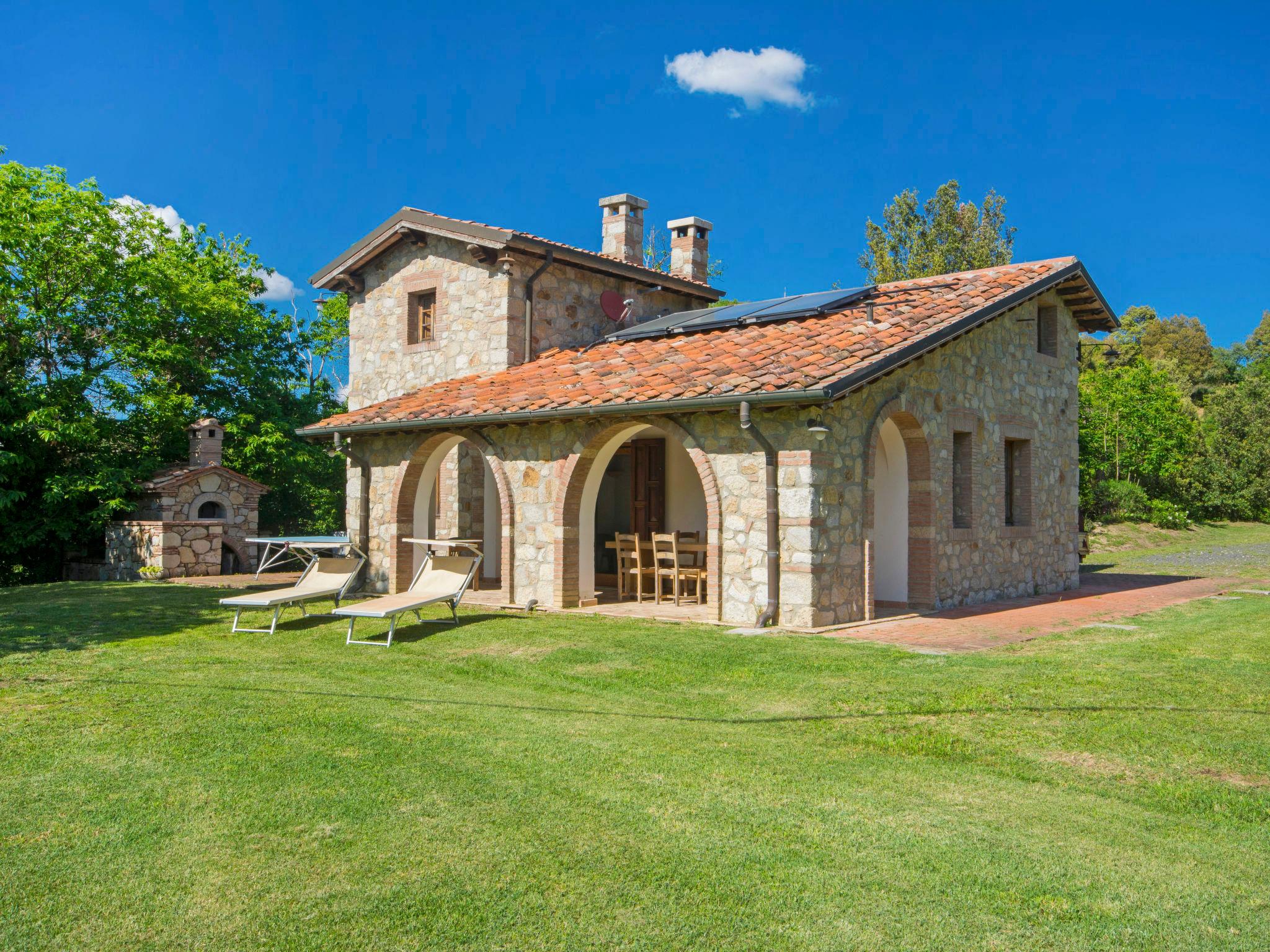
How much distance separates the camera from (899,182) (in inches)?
1422

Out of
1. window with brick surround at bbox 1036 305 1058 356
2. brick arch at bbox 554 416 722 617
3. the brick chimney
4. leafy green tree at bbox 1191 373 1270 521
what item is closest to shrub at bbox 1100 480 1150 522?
leafy green tree at bbox 1191 373 1270 521

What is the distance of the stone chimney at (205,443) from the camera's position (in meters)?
19.5

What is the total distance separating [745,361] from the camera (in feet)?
37.0

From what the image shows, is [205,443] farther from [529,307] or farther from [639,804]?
[639,804]

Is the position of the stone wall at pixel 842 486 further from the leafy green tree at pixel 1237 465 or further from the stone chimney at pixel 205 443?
the leafy green tree at pixel 1237 465

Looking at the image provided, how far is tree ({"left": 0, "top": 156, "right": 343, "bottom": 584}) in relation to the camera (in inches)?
729

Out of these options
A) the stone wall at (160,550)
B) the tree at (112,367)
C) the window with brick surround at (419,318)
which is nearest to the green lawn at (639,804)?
the window with brick surround at (419,318)

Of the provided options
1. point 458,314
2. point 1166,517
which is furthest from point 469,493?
point 1166,517

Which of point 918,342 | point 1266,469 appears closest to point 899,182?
point 1266,469

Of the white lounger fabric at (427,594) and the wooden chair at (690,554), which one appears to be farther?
the wooden chair at (690,554)

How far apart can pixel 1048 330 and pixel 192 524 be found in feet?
50.1

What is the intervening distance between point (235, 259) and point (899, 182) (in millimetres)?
23184

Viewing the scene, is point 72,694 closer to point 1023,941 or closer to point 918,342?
point 1023,941

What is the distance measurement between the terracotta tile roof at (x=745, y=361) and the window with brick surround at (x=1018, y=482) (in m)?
2.37
